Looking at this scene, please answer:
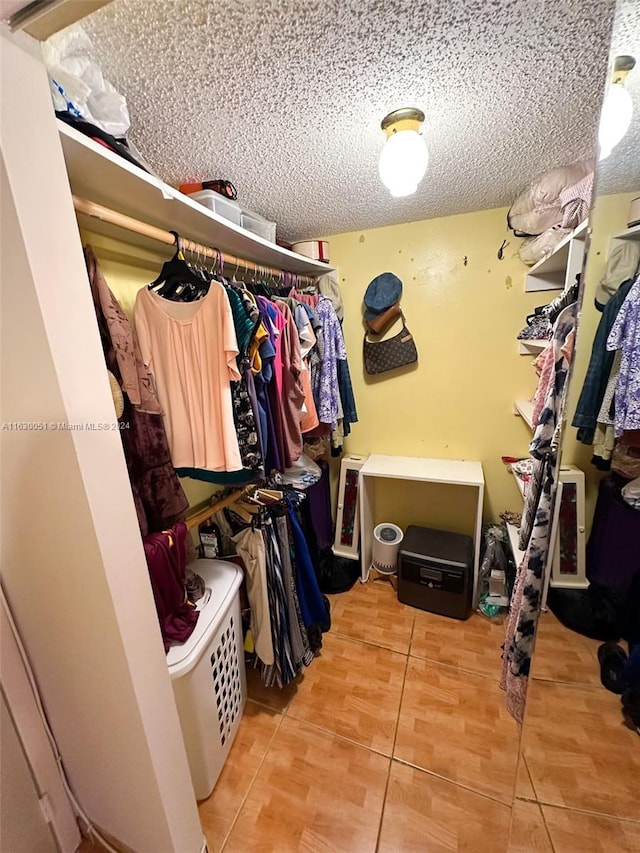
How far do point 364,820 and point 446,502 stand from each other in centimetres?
148

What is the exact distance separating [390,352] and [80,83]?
1.63 metres

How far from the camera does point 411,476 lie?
1812mm

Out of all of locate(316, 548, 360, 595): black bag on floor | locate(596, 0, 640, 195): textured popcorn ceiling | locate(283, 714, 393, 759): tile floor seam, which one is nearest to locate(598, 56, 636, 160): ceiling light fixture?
locate(596, 0, 640, 195): textured popcorn ceiling

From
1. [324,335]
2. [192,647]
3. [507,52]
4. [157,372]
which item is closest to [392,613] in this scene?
[192,647]

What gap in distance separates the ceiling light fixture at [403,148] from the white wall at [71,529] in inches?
33.0

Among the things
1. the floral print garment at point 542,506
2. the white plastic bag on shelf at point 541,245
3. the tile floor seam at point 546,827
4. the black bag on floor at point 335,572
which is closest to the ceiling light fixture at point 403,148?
the floral print garment at point 542,506

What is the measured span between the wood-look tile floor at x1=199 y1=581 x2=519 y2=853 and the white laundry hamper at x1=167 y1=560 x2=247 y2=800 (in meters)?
0.12

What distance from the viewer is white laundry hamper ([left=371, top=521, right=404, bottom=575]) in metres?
2.04

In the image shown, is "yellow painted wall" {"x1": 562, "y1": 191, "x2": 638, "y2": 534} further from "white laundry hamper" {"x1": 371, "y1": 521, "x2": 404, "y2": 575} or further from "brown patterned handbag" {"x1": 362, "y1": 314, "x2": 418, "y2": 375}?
"white laundry hamper" {"x1": 371, "y1": 521, "x2": 404, "y2": 575}

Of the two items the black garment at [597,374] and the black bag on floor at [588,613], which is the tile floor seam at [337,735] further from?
the black garment at [597,374]

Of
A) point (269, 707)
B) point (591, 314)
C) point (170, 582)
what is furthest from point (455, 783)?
point (591, 314)

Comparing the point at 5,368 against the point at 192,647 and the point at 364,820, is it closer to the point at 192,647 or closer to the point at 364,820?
the point at 192,647

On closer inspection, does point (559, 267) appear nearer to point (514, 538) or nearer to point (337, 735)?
point (514, 538)

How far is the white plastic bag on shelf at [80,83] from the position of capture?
64cm
